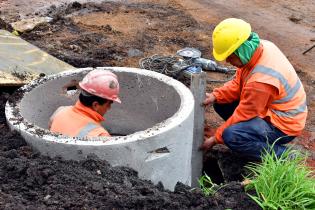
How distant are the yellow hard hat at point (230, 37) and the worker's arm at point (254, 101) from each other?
1.24ft

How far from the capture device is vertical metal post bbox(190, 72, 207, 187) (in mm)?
5195

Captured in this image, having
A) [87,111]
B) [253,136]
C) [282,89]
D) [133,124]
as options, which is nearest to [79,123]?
[87,111]

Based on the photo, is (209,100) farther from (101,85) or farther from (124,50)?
(124,50)

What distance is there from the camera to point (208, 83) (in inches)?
280

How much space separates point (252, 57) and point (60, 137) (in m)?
1.97

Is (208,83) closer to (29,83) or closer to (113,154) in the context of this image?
(29,83)

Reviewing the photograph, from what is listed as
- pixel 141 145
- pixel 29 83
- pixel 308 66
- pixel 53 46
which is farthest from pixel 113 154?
pixel 308 66

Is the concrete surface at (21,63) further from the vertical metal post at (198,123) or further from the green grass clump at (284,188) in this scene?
the green grass clump at (284,188)

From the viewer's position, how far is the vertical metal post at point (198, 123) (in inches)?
205

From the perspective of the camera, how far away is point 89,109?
449cm

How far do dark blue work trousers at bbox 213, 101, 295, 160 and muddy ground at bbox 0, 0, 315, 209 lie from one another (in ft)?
1.33

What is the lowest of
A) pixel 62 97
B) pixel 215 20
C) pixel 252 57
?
pixel 215 20

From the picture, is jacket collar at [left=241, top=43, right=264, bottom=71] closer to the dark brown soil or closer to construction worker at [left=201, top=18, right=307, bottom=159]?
construction worker at [left=201, top=18, right=307, bottom=159]

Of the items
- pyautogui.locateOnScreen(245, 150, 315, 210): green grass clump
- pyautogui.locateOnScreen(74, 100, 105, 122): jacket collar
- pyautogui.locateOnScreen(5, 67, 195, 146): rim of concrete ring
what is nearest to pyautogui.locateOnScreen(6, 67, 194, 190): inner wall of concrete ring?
pyautogui.locateOnScreen(5, 67, 195, 146): rim of concrete ring
